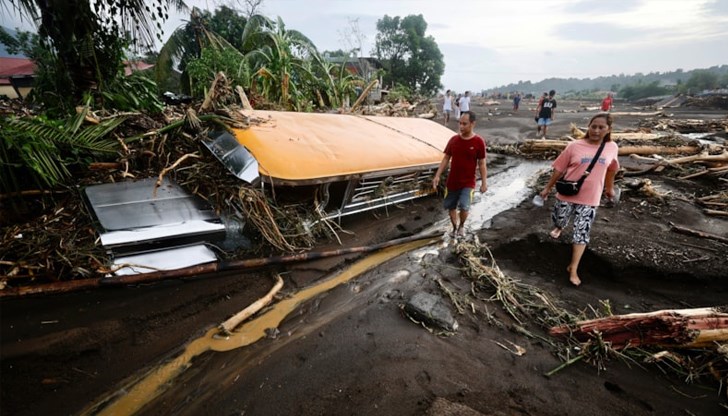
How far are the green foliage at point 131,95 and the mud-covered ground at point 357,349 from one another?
3.01 metres

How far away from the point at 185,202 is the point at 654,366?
417 cm

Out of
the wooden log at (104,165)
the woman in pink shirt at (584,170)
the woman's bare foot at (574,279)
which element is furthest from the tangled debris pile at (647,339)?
the wooden log at (104,165)

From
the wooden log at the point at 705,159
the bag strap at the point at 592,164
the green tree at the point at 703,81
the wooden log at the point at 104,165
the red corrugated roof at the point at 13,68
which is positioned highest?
the red corrugated roof at the point at 13,68

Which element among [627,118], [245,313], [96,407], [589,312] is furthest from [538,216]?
[627,118]

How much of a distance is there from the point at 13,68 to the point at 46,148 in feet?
81.3

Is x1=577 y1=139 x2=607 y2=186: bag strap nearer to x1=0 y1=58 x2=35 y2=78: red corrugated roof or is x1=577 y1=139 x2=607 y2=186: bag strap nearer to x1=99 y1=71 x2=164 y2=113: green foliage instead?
x1=99 y1=71 x2=164 y2=113: green foliage

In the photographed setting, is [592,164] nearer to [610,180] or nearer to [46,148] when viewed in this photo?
[610,180]

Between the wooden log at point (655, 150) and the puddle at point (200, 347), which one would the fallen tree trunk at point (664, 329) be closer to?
the puddle at point (200, 347)

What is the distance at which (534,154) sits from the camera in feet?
29.7

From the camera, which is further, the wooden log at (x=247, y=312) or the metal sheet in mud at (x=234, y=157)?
the metal sheet in mud at (x=234, y=157)

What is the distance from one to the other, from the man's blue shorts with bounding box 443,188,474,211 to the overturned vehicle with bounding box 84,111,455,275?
0.85 meters

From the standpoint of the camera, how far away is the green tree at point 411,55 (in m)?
27.0

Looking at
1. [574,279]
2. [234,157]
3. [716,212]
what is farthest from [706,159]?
[234,157]

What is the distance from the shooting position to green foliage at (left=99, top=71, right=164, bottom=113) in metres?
4.27
